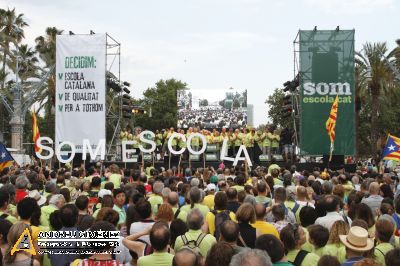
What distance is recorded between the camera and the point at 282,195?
7254 millimetres

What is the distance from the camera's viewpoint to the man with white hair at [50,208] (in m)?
6.67

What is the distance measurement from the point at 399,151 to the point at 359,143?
113ft

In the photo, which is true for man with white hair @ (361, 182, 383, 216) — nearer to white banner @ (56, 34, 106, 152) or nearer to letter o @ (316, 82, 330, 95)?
letter o @ (316, 82, 330, 95)

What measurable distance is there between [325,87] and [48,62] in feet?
81.0

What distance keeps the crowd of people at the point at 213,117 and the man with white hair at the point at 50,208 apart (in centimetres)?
3557

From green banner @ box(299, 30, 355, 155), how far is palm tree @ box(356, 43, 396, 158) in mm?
10867

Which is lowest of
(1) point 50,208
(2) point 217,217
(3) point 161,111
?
(2) point 217,217

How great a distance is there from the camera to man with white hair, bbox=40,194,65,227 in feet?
21.9

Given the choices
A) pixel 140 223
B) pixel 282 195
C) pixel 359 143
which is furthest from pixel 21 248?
pixel 359 143

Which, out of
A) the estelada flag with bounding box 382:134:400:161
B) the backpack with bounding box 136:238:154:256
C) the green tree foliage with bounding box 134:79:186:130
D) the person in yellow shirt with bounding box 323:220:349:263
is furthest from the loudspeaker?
the green tree foliage with bounding box 134:79:186:130

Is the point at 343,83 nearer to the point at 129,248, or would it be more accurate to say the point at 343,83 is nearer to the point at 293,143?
the point at 293,143

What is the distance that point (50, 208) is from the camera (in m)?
7.08

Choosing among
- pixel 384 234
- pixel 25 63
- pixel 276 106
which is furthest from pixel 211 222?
pixel 276 106

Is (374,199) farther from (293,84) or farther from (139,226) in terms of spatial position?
(293,84)
